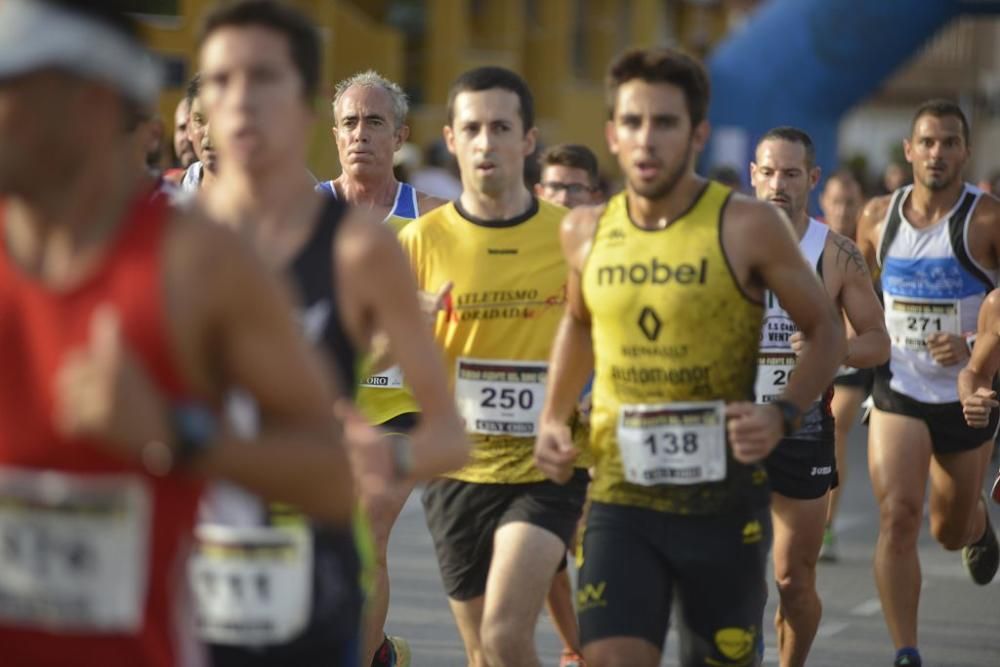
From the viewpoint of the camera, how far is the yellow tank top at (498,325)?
6.19 m

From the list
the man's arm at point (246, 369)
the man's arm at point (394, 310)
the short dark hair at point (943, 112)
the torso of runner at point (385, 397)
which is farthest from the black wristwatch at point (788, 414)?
the short dark hair at point (943, 112)

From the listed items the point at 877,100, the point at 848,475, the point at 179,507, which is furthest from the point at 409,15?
the point at 179,507

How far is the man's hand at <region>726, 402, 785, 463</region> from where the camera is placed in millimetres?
5082

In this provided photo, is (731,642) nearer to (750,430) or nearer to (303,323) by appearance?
(750,430)

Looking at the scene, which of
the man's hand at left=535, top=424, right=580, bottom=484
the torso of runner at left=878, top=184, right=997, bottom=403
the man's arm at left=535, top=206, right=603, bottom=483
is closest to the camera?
the man's hand at left=535, top=424, right=580, bottom=484

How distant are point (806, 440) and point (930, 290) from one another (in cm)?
183

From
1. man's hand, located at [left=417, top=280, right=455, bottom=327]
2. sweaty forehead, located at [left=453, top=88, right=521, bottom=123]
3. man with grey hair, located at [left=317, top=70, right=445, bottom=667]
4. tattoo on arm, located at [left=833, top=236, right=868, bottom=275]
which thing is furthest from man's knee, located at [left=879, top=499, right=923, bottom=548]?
man's hand, located at [left=417, top=280, right=455, bottom=327]

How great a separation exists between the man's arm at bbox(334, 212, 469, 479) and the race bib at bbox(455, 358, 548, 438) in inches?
82.0

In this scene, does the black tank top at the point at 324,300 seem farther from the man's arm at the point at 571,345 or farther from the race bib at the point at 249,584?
the man's arm at the point at 571,345

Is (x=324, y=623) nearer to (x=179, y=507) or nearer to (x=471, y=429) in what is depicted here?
(x=179, y=507)

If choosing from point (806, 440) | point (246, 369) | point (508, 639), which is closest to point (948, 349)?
point (806, 440)

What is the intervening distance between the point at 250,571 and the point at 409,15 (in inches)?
1160

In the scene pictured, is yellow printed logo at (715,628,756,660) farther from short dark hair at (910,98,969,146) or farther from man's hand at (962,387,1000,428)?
short dark hair at (910,98,969,146)

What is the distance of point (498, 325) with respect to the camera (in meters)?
6.26
